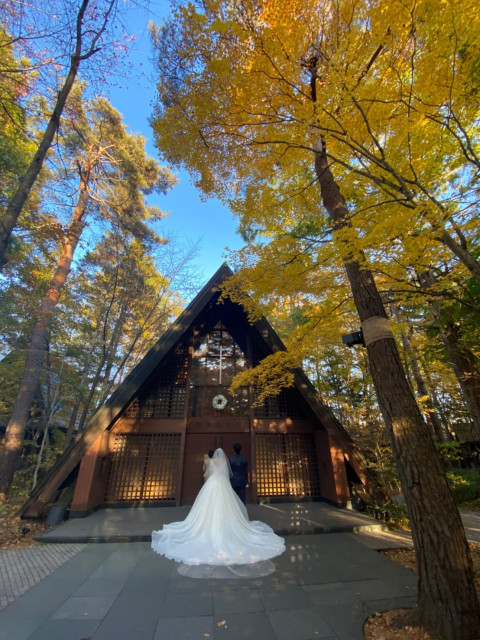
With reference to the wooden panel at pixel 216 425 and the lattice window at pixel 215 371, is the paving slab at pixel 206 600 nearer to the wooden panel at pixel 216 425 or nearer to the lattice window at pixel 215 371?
the wooden panel at pixel 216 425

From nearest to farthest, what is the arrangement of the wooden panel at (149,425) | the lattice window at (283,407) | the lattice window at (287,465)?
the wooden panel at (149,425)
the lattice window at (287,465)
the lattice window at (283,407)

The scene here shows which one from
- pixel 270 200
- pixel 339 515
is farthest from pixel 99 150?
pixel 339 515

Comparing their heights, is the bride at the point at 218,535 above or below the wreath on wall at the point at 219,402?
below

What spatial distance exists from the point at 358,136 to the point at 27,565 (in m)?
7.92

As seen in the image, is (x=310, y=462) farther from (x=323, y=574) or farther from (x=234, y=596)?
(x=234, y=596)

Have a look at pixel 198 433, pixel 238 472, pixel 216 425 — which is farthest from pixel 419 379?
pixel 198 433

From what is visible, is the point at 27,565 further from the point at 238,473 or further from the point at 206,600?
the point at 238,473

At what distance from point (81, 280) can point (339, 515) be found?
40.7 feet

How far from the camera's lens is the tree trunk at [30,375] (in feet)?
23.0

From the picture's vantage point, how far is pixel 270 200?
452 cm

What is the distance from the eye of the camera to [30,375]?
7.98 metres

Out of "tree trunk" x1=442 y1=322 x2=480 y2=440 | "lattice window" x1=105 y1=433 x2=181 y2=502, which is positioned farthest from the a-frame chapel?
"tree trunk" x1=442 y1=322 x2=480 y2=440

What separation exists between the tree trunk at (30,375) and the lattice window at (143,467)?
304cm

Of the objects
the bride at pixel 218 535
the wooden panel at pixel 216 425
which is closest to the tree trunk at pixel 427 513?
the bride at pixel 218 535
